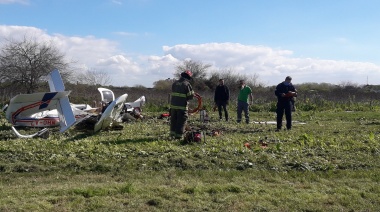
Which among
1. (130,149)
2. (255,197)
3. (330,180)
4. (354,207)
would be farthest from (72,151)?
(354,207)

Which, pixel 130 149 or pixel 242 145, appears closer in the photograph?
pixel 130 149

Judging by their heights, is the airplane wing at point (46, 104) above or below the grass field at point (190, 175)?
above

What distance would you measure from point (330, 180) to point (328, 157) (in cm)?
165

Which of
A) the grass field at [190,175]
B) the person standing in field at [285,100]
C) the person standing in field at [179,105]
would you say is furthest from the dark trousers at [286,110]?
the person standing in field at [179,105]

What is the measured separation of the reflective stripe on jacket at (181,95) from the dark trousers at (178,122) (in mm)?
128

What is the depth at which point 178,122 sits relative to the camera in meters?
10.9

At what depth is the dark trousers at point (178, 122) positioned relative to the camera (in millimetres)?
10852

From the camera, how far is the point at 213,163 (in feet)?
25.0

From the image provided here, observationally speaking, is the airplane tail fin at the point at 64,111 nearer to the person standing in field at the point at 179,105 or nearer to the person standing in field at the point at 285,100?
the person standing in field at the point at 179,105

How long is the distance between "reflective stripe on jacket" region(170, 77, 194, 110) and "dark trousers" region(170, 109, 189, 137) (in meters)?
0.13

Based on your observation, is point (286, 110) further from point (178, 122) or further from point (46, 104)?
point (46, 104)

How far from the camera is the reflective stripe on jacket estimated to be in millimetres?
11062

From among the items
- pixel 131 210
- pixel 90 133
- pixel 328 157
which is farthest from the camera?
pixel 90 133

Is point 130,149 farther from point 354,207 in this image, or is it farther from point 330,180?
point 354,207
